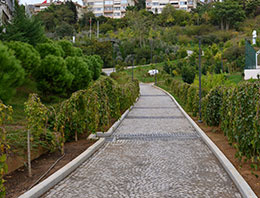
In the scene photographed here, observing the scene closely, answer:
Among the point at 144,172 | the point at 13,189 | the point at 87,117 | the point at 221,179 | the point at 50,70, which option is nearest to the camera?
the point at 13,189

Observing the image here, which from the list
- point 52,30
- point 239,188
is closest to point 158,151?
point 239,188

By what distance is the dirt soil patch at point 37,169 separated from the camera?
4875 millimetres

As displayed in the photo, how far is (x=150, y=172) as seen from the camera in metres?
5.89

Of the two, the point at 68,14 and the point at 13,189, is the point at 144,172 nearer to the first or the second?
the point at 13,189

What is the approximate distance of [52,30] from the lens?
7869 cm

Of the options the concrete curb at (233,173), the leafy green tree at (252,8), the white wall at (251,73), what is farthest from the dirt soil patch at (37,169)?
the leafy green tree at (252,8)

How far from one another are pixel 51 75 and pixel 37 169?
9802 mm

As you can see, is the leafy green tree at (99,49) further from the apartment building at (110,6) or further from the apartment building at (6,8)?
the apartment building at (110,6)

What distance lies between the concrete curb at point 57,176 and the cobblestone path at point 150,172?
10 cm

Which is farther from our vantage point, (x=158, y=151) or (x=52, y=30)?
(x=52, y=30)

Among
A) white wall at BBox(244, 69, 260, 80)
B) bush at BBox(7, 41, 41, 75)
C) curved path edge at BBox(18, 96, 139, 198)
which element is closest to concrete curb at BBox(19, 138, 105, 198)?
curved path edge at BBox(18, 96, 139, 198)

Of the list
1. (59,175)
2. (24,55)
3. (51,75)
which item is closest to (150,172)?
(59,175)

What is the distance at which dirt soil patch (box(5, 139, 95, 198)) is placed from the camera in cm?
488

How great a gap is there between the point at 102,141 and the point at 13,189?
3874mm
